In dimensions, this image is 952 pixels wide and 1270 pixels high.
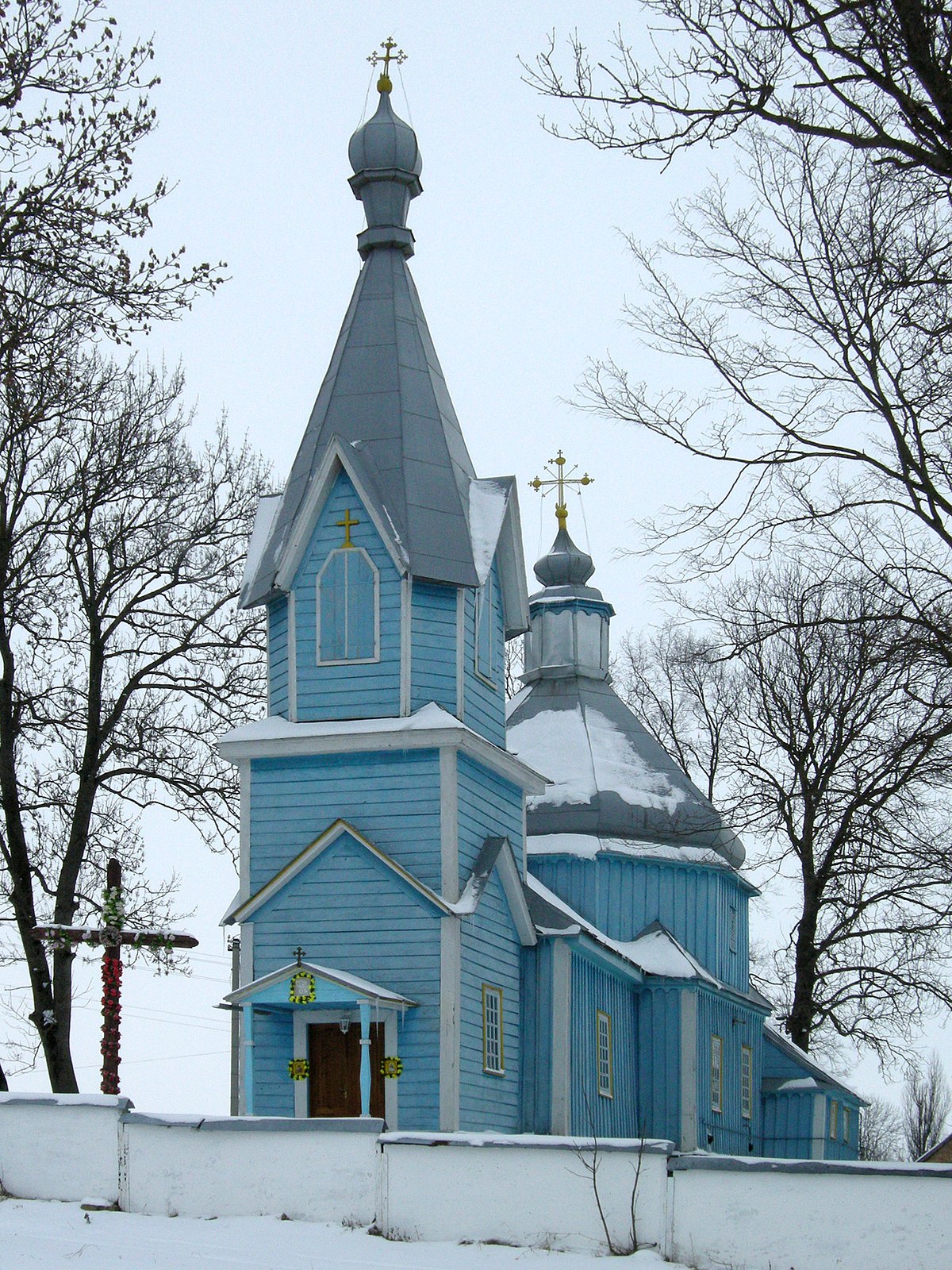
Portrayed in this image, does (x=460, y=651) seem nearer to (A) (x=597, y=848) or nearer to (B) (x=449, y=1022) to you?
(B) (x=449, y=1022)

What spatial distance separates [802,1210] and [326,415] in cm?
1347

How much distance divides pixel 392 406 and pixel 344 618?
3012mm

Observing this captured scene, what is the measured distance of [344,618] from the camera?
21.2 meters

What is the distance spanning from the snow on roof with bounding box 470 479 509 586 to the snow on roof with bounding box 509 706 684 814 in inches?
257

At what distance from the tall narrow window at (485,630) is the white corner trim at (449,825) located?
1927 millimetres

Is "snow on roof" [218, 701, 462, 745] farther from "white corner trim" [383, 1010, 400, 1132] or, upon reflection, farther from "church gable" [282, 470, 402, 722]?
"white corner trim" [383, 1010, 400, 1132]

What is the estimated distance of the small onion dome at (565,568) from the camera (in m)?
33.4

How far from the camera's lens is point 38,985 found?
23.2 metres

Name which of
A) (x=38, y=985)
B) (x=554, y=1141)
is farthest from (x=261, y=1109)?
(x=554, y=1141)

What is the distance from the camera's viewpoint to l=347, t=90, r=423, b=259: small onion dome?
79.3 feet

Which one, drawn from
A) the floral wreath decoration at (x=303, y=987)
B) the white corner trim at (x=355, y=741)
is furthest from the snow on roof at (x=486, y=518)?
the floral wreath decoration at (x=303, y=987)

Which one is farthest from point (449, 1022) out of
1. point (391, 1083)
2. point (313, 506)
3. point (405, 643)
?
point (313, 506)

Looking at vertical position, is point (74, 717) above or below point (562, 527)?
below

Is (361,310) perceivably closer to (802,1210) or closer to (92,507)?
(92,507)
